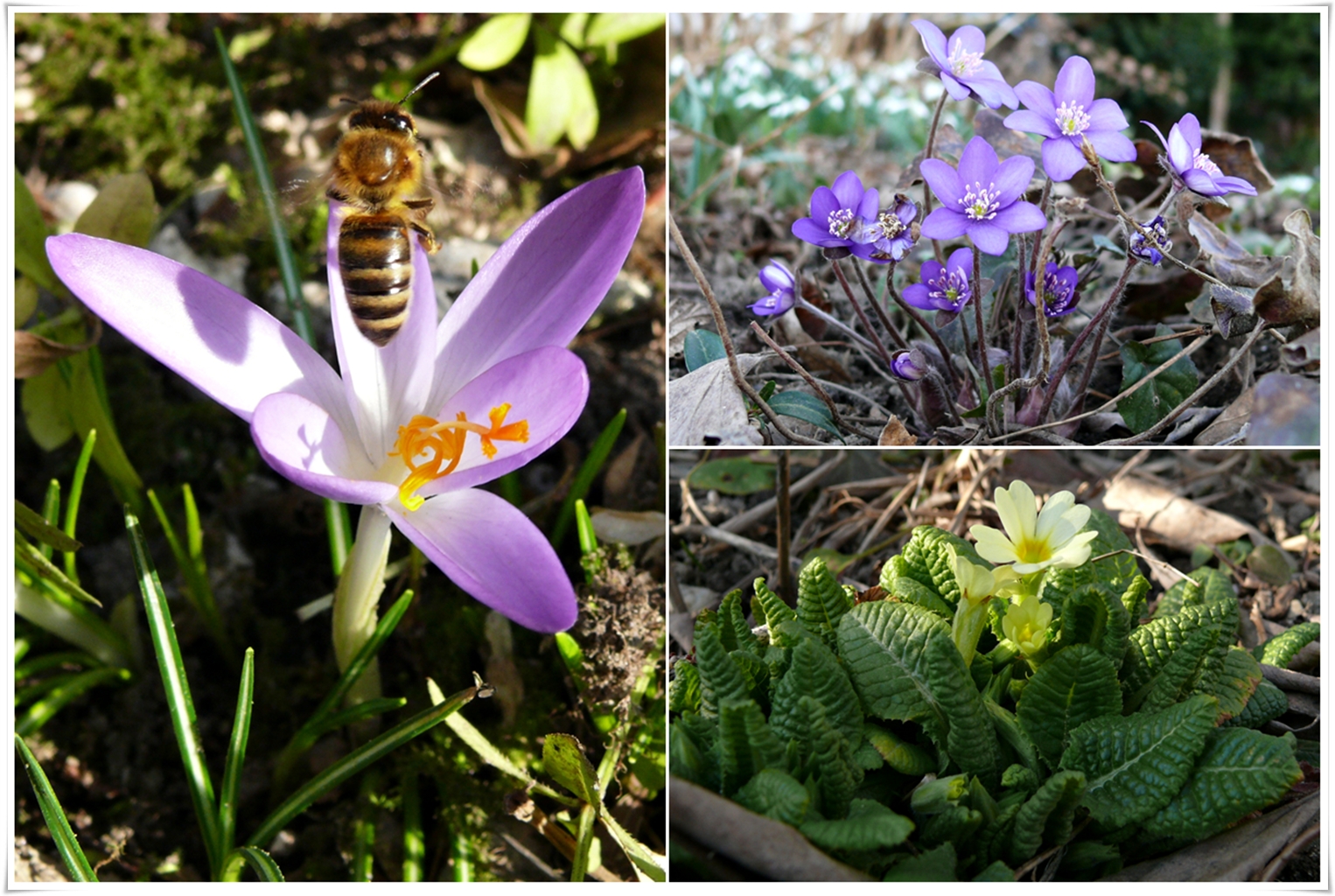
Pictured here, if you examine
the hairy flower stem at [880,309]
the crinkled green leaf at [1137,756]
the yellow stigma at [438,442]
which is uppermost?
the hairy flower stem at [880,309]

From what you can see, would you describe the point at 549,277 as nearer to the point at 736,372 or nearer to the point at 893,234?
the point at 736,372

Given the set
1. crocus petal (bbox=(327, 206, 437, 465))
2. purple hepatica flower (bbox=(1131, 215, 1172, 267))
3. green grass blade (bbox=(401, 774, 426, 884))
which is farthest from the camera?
green grass blade (bbox=(401, 774, 426, 884))

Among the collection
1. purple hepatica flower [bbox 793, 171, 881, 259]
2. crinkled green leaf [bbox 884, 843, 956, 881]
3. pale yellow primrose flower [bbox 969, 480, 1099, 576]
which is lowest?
crinkled green leaf [bbox 884, 843, 956, 881]

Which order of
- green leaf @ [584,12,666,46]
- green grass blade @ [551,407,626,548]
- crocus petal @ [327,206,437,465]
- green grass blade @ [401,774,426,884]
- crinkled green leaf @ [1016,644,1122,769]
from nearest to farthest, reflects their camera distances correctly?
crinkled green leaf @ [1016,644,1122,769] < crocus petal @ [327,206,437,465] < green grass blade @ [401,774,426,884] < green grass blade @ [551,407,626,548] < green leaf @ [584,12,666,46]

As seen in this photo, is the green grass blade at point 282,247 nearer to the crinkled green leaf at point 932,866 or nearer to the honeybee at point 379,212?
the honeybee at point 379,212

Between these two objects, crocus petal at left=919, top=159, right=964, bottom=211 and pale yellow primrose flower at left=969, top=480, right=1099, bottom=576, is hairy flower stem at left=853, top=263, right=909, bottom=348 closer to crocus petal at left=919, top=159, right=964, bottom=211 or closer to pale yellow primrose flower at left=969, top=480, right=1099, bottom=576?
crocus petal at left=919, top=159, right=964, bottom=211

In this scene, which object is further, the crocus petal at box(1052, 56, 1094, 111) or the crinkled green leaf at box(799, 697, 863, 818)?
the crocus petal at box(1052, 56, 1094, 111)

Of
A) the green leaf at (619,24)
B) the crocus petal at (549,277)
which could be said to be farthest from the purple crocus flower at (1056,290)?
the green leaf at (619,24)

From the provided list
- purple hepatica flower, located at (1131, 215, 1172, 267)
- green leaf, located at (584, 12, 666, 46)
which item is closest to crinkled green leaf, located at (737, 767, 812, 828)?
purple hepatica flower, located at (1131, 215, 1172, 267)
